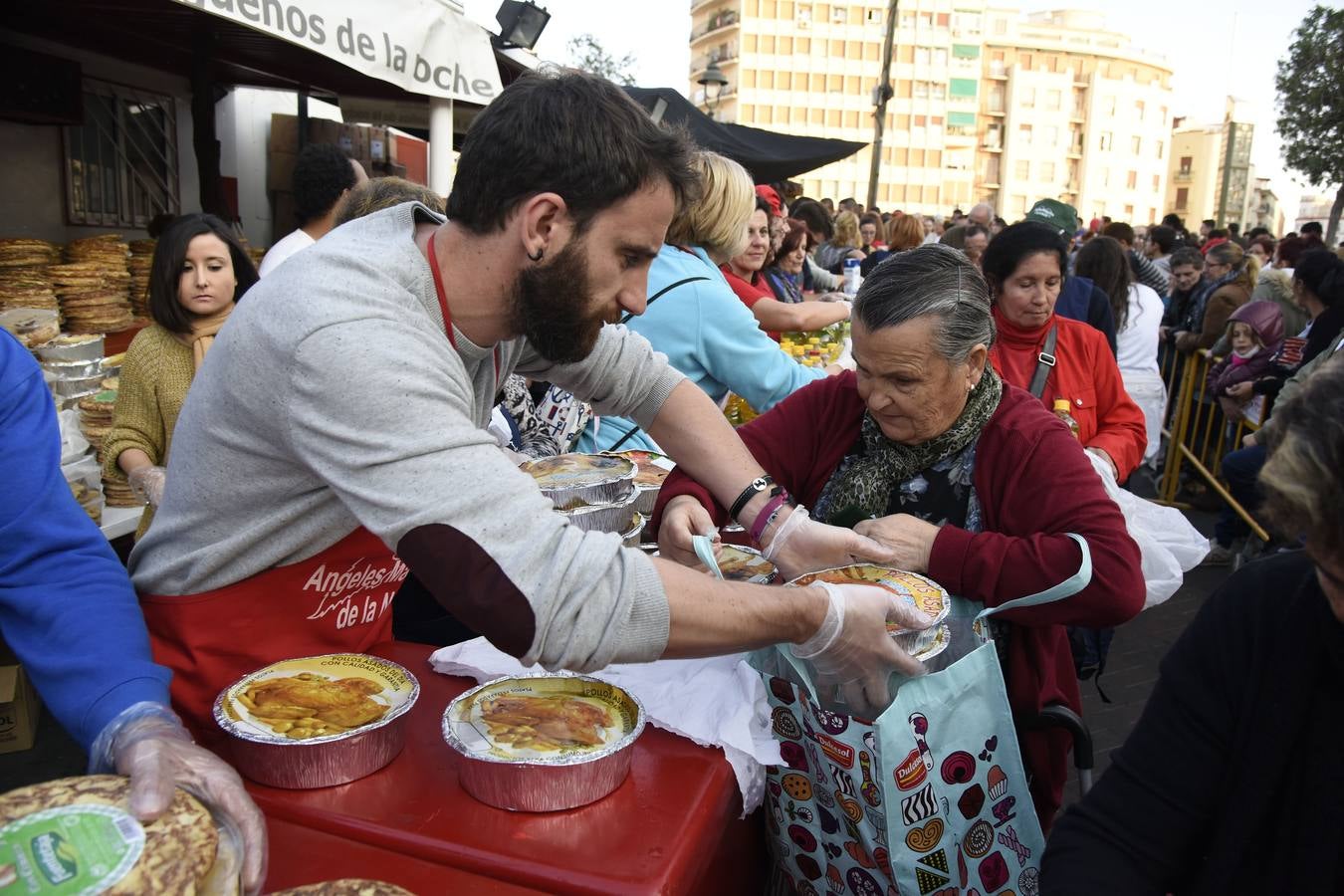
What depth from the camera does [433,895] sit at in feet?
4.10

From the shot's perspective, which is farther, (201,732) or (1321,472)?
(201,732)

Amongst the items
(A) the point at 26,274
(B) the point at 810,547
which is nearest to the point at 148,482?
(B) the point at 810,547

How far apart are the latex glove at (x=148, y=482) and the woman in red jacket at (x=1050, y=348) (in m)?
3.28

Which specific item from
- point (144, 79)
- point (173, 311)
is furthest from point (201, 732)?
point (144, 79)

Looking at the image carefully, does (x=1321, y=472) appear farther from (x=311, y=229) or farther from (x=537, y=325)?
(x=311, y=229)

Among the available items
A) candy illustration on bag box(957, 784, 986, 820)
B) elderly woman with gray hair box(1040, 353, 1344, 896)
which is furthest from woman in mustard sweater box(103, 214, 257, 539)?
elderly woman with gray hair box(1040, 353, 1344, 896)

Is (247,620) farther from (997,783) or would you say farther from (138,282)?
(138,282)

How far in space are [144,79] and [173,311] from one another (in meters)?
7.30

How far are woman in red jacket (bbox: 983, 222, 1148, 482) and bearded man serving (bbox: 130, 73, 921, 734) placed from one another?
256cm

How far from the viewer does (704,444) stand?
2291 mm

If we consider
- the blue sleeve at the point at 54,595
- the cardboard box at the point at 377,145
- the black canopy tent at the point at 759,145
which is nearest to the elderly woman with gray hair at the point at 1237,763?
the blue sleeve at the point at 54,595

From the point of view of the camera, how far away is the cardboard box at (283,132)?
11.3 metres

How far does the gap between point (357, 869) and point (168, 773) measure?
31 centimetres

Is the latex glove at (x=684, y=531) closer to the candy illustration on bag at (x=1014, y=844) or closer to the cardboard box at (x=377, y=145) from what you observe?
the candy illustration on bag at (x=1014, y=844)
